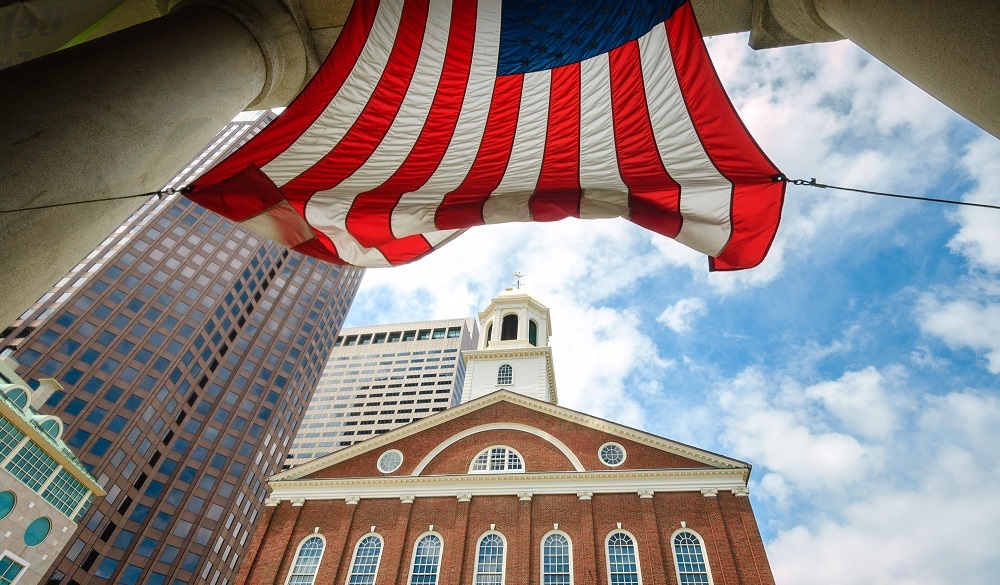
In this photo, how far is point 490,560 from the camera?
79.1 ft

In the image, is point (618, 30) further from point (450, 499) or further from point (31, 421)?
point (31, 421)

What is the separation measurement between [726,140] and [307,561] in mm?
26279

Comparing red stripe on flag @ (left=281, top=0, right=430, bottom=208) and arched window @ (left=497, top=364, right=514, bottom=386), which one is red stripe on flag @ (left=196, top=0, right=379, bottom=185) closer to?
red stripe on flag @ (left=281, top=0, right=430, bottom=208)

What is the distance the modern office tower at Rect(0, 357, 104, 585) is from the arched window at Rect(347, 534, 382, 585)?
65.1 feet

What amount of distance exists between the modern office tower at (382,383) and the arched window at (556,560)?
101101 millimetres

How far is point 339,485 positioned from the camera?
90.7 feet

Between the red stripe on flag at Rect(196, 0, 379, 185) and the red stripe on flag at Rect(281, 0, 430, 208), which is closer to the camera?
the red stripe on flag at Rect(196, 0, 379, 185)

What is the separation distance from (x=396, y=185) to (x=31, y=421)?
36746 mm

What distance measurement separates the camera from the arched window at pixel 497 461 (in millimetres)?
27703

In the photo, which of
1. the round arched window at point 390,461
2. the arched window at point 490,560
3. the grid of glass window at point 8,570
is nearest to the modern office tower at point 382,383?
the grid of glass window at point 8,570

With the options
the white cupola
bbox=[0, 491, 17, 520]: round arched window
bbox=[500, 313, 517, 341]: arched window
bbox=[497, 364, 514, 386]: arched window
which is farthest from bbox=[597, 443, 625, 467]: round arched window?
bbox=[0, 491, 17, 520]: round arched window

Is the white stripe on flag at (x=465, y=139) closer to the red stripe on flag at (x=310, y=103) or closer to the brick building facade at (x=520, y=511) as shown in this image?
the red stripe on flag at (x=310, y=103)

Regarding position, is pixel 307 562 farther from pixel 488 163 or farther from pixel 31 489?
pixel 488 163

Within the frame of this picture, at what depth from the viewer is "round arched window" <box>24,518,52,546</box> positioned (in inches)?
1207
